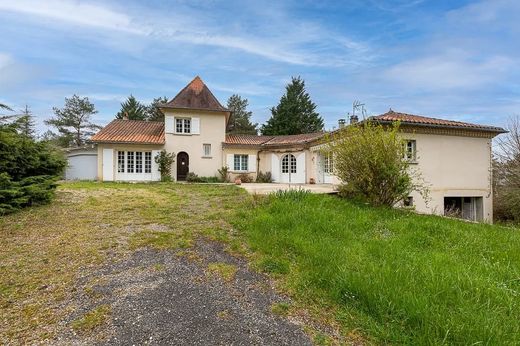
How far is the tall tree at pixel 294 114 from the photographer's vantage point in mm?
39375

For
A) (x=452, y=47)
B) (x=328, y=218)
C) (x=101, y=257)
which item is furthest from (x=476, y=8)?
(x=101, y=257)

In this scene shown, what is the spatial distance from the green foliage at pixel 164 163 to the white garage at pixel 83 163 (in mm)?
5855

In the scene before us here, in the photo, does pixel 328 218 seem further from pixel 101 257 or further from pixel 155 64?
pixel 155 64

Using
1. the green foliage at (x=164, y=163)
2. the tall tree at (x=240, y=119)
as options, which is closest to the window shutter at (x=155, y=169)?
the green foliage at (x=164, y=163)

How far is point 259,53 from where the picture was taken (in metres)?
17.4

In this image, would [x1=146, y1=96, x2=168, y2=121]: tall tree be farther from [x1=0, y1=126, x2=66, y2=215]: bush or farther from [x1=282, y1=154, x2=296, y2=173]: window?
[x1=0, y1=126, x2=66, y2=215]: bush

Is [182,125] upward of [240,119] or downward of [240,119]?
downward

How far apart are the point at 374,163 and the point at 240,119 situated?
136 feet

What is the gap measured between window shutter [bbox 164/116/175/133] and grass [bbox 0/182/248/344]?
41.3 ft

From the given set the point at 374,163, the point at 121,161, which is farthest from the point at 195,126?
the point at 374,163

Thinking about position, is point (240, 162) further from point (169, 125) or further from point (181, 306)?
point (181, 306)

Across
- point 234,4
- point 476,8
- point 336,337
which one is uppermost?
point 234,4

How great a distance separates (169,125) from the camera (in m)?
21.7

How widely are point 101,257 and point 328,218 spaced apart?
434cm
